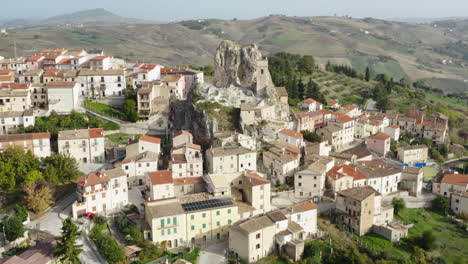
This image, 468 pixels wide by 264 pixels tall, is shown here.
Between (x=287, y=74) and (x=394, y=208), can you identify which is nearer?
(x=394, y=208)

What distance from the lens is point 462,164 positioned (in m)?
50.6

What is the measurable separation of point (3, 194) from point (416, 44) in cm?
19208

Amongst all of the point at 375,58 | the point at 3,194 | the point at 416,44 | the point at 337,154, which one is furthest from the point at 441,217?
the point at 416,44

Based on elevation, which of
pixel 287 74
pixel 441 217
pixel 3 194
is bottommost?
pixel 441 217

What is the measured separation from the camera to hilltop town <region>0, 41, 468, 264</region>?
96.9 feet

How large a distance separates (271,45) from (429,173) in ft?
398

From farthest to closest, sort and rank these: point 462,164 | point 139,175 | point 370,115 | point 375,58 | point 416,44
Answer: point 416,44 < point 375,58 < point 370,115 < point 462,164 < point 139,175

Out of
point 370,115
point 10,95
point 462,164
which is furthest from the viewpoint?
point 370,115

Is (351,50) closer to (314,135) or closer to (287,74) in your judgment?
(287,74)

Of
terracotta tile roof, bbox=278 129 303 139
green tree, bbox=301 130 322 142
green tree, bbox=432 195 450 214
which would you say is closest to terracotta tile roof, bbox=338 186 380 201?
green tree, bbox=432 195 450 214

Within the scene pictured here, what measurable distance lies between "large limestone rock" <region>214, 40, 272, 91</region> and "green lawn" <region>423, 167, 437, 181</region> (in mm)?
19959

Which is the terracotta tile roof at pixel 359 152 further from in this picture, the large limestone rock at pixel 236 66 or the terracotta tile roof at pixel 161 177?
the terracotta tile roof at pixel 161 177

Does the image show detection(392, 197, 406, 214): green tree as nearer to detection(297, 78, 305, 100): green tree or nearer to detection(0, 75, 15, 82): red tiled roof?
detection(297, 78, 305, 100): green tree

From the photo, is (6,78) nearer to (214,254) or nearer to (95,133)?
(95,133)
